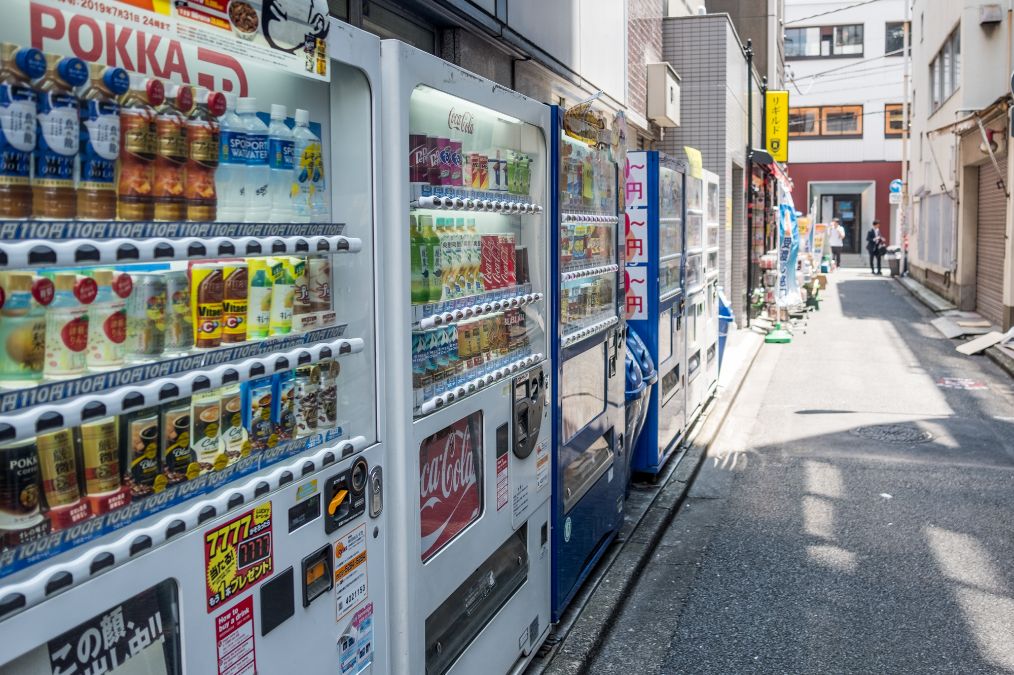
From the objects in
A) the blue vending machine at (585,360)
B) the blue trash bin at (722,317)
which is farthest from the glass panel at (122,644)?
the blue trash bin at (722,317)

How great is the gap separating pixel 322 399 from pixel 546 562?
6.77ft

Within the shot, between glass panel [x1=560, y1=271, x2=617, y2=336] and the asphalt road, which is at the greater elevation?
glass panel [x1=560, y1=271, x2=617, y2=336]

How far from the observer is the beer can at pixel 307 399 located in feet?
9.05

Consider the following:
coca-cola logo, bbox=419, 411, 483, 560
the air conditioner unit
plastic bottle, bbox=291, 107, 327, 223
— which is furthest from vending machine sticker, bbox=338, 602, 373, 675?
the air conditioner unit

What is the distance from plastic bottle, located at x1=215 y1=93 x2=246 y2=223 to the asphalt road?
2955 mm

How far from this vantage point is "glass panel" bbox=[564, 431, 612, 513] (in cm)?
484

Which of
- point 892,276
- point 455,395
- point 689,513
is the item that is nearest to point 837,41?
point 892,276

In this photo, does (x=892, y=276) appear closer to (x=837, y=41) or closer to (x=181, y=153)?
(x=837, y=41)

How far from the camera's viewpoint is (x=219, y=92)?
2473 millimetres

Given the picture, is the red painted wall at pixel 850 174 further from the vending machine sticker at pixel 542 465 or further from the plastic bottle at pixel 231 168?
the plastic bottle at pixel 231 168

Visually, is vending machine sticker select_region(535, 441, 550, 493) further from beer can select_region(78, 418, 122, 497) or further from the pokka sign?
beer can select_region(78, 418, 122, 497)

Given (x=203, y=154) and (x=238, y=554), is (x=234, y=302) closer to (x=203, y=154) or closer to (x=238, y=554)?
(x=203, y=154)

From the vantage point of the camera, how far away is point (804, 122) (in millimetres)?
42500

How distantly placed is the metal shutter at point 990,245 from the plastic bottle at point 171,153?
15564 mm
